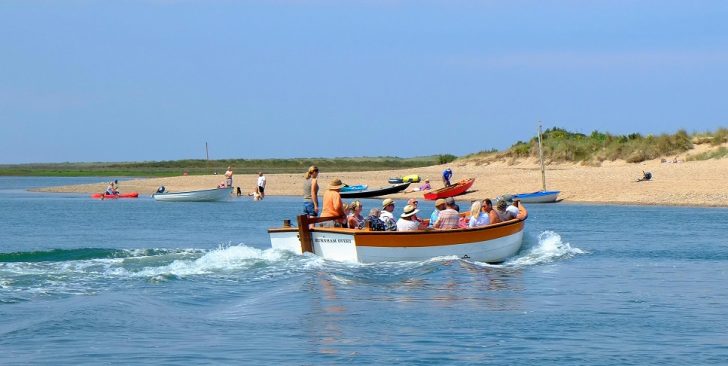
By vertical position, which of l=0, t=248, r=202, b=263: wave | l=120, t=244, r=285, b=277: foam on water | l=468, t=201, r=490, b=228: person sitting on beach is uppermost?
l=468, t=201, r=490, b=228: person sitting on beach

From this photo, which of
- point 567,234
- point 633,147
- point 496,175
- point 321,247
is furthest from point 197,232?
point 633,147

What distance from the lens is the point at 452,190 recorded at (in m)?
51.0

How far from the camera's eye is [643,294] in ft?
55.6

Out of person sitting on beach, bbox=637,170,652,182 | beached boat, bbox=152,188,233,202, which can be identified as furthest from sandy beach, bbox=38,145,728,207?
beached boat, bbox=152,188,233,202

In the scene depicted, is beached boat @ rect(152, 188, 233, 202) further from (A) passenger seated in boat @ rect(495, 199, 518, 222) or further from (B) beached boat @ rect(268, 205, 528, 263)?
(B) beached boat @ rect(268, 205, 528, 263)

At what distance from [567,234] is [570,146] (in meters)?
36.5

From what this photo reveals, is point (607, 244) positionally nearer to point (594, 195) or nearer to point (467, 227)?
point (467, 227)

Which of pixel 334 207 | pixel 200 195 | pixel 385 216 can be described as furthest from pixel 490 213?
pixel 200 195

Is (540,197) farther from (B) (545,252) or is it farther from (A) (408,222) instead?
(A) (408,222)

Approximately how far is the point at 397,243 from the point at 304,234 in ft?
5.75

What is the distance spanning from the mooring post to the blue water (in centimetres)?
20

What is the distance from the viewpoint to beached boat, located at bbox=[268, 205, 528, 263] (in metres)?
19.6

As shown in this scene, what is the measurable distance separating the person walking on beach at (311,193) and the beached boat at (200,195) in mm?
32951

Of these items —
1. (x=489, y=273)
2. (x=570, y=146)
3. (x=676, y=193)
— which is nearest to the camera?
(x=489, y=273)
